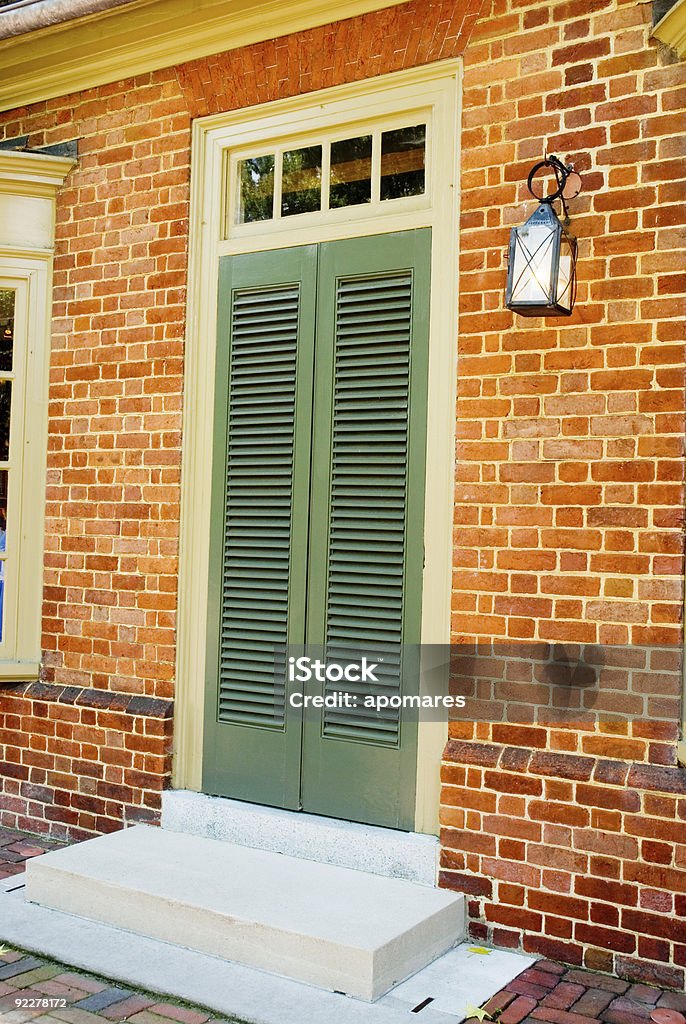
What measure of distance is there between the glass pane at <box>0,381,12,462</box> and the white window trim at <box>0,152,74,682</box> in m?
0.05

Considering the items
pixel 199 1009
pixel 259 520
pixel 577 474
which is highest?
pixel 577 474

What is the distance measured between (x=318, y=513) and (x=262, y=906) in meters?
1.66

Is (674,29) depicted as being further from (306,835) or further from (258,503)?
(306,835)

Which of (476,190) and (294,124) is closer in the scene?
(476,190)

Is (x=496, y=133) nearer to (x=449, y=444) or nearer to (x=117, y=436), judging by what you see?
(x=449, y=444)

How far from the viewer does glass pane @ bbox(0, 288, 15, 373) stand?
5527 millimetres

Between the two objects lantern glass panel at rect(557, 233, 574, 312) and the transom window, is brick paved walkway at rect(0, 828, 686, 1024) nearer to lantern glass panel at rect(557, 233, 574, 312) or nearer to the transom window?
lantern glass panel at rect(557, 233, 574, 312)

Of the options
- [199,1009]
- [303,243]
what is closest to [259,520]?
[303,243]

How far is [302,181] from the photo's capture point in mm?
4707

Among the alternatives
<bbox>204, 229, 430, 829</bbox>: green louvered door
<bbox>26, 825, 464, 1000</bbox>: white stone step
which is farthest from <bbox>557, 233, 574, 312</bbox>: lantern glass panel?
<bbox>26, 825, 464, 1000</bbox>: white stone step

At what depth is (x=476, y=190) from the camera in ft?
13.5

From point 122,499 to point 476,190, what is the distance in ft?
7.56

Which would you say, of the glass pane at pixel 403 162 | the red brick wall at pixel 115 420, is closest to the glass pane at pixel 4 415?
the red brick wall at pixel 115 420

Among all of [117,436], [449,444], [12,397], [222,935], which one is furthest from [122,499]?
[222,935]
